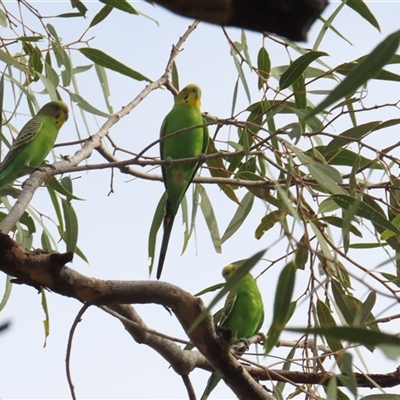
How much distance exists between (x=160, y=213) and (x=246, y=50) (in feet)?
2.08

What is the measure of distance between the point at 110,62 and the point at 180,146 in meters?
0.59

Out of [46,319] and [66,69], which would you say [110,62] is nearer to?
[66,69]

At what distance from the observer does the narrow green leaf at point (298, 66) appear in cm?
185

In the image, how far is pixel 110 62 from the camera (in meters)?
2.16

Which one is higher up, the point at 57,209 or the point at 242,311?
the point at 57,209

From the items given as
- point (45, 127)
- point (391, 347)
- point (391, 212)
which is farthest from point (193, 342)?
point (45, 127)

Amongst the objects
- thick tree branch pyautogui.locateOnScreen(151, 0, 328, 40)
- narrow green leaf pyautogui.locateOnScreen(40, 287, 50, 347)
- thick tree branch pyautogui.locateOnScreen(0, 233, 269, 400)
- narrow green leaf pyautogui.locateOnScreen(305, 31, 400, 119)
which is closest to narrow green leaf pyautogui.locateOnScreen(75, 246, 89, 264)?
narrow green leaf pyautogui.locateOnScreen(40, 287, 50, 347)

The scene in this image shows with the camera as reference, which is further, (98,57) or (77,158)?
(98,57)

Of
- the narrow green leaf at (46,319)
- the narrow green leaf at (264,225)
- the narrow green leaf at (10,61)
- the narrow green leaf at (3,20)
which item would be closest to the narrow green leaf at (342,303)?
the narrow green leaf at (264,225)

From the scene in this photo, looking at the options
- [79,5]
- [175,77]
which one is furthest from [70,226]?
[175,77]

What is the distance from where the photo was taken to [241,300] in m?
2.60

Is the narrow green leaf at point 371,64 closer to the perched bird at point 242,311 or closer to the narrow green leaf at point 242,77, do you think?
the narrow green leaf at point 242,77

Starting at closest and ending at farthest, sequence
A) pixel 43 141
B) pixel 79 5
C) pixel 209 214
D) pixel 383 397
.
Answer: pixel 383 397
pixel 79 5
pixel 209 214
pixel 43 141

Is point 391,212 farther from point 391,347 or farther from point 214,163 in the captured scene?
point 391,347
